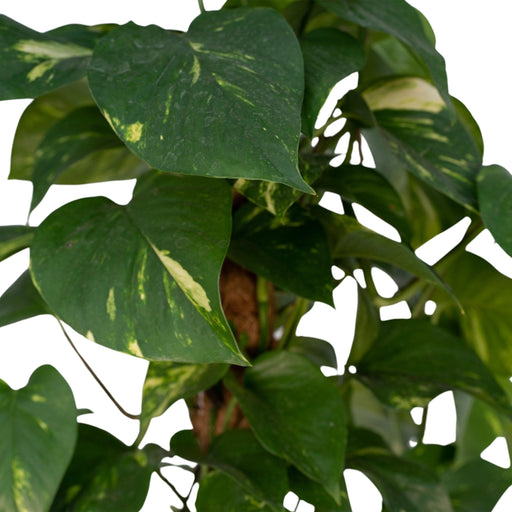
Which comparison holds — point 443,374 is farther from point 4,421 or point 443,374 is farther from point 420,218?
point 4,421

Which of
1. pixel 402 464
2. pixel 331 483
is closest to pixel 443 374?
pixel 402 464

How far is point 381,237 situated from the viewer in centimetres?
83

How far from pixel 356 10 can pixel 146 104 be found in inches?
10.5

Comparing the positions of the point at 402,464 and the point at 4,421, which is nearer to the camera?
the point at 4,421

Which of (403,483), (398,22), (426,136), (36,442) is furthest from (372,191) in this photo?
(36,442)

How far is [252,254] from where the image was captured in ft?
2.86

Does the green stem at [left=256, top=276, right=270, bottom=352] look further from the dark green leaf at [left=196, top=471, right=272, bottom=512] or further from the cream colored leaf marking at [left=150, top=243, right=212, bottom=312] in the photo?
the cream colored leaf marking at [left=150, top=243, right=212, bottom=312]

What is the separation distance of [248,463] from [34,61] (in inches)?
15.6

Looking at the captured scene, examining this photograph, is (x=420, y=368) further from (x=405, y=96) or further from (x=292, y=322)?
(x=405, y=96)

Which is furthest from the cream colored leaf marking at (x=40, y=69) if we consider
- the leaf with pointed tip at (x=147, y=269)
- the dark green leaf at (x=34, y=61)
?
the leaf with pointed tip at (x=147, y=269)

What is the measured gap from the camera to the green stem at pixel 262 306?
93 centimetres

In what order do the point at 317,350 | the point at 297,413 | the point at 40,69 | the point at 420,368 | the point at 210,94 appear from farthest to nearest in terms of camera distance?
the point at 317,350 → the point at 420,368 → the point at 297,413 → the point at 40,69 → the point at 210,94

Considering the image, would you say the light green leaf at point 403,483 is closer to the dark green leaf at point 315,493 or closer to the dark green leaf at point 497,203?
the dark green leaf at point 315,493

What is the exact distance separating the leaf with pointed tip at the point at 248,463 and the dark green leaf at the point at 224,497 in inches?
0.5
